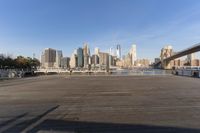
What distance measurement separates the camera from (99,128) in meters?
7.52

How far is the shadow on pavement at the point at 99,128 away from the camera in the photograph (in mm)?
7172

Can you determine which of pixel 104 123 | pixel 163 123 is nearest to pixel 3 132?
pixel 104 123

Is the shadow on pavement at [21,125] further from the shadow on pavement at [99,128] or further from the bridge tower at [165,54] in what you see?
the bridge tower at [165,54]

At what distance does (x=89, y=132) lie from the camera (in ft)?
23.3

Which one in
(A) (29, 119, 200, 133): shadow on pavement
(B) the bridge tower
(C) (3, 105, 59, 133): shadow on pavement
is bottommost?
(A) (29, 119, 200, 133): shadow on pavement

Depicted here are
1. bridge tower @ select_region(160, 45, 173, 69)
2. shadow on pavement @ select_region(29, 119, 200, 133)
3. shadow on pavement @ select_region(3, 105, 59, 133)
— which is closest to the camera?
shadow on pavement @ select_region(29, 119, 200, 133)

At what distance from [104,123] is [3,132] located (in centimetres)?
265


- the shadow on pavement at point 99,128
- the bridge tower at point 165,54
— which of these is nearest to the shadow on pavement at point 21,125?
the shadow on pavement at point 99,128

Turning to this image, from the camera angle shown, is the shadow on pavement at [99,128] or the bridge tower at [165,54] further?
the bridge tower at [165,54]

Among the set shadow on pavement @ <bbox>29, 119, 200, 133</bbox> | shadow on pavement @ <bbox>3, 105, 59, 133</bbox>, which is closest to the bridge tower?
shadow on pavement @ <bbox>3, 105, 59, 133</bbox>

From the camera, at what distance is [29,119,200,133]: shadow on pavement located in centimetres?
717

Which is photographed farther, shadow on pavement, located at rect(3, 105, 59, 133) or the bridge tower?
the bridge tower

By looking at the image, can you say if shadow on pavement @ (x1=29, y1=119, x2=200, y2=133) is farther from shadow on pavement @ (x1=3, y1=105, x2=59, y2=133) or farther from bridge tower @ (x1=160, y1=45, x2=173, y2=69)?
bridge tower @ (x1=160, y1=45, x2=173, y2=69)

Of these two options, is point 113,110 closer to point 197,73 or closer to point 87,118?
point 87,118
